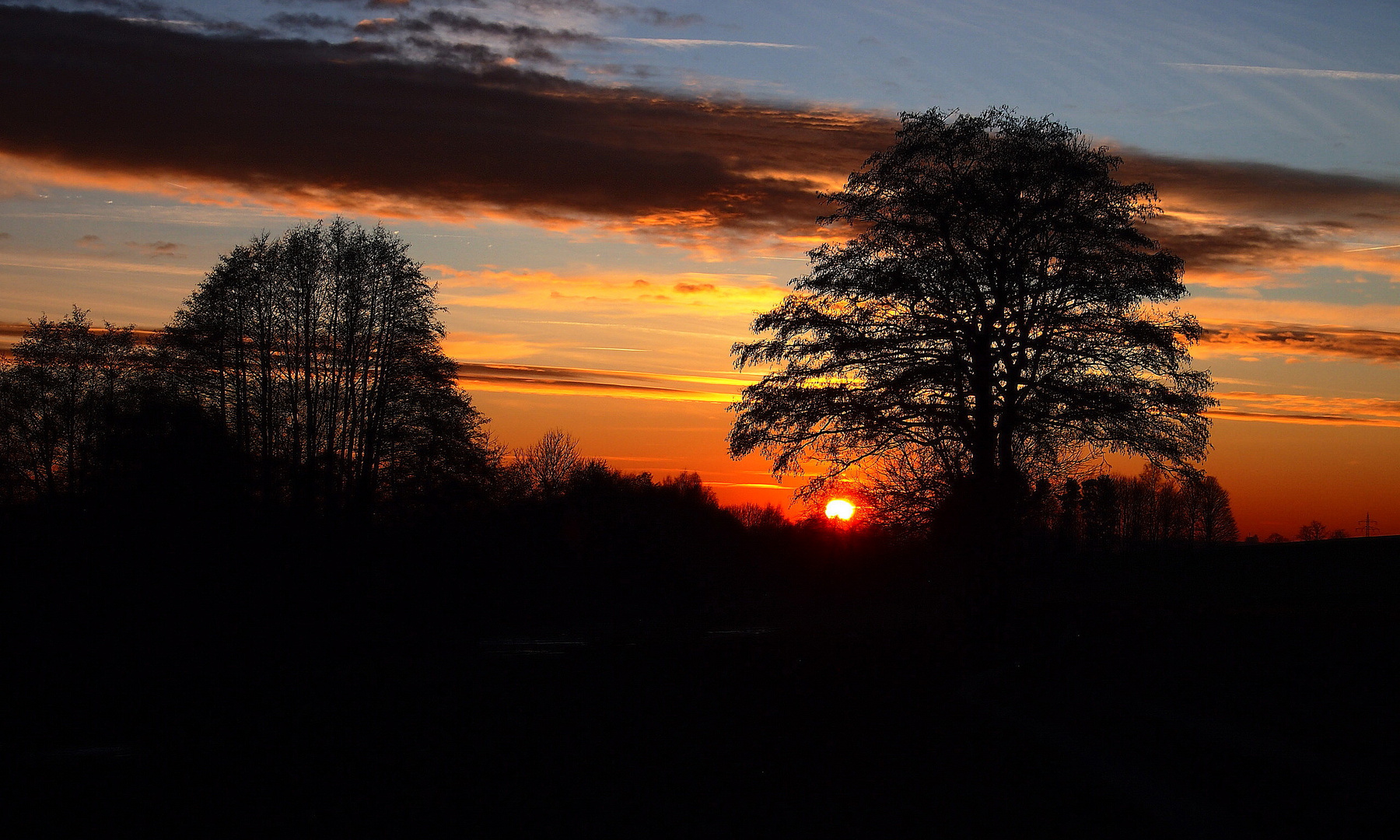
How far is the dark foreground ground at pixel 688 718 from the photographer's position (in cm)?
1052

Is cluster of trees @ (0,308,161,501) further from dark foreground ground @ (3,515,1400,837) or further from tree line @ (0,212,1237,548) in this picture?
dark foreground ground @ (3,515,1400,837)

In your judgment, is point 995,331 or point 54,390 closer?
point 995,331

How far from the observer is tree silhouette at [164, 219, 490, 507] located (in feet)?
128

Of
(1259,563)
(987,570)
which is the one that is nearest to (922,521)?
(987,570)

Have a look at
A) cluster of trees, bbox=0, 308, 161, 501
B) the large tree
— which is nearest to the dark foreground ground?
the large tree

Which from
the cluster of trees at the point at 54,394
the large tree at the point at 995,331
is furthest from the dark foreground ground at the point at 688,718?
the cluster of trees at the point at 54,394

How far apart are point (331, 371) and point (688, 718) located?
31.4 metres

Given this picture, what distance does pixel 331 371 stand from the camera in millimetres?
42375

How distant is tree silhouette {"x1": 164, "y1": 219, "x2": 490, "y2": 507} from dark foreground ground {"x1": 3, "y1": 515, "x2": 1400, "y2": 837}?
4.58 metres

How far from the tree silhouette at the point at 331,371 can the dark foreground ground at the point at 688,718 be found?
4585mm

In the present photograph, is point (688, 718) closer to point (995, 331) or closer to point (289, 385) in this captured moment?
point (995, 331)

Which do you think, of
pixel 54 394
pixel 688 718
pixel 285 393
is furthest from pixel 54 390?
pixel 688 718

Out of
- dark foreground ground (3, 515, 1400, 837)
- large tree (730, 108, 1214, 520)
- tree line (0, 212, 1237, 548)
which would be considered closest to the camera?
dark foreground ground (3, 515, 1400, 837)

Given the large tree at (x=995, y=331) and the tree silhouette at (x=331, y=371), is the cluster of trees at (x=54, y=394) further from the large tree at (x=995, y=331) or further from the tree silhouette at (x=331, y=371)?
the large tree at (x=995, y=331)
